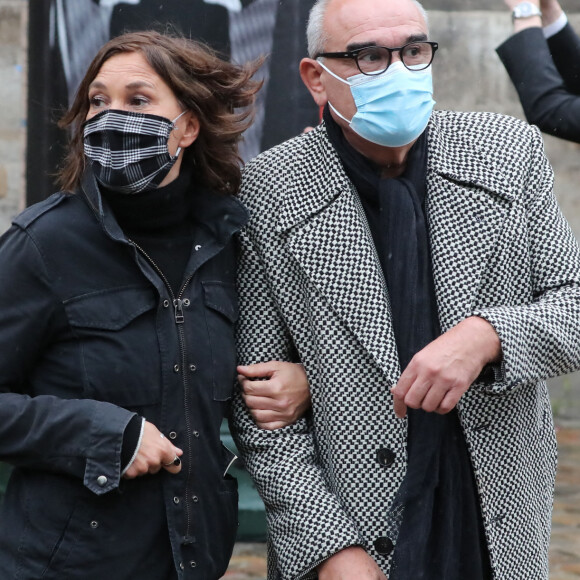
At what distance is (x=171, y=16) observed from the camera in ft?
14.9

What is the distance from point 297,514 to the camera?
2.72 metres

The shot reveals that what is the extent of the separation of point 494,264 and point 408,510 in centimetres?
63

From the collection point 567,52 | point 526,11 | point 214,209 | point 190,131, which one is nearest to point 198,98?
point 190,131

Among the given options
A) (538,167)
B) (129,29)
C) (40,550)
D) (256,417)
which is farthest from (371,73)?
(129,29)

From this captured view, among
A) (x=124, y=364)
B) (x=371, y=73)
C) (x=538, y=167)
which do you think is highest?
(x=371, y=73)

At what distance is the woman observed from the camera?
8.30 ft

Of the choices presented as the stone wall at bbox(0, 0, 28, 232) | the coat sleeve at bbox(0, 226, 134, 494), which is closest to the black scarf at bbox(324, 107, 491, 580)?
the coat sleeve at bbox(0, 226, 134, 494)

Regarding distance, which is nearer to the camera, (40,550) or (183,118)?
(40,550)

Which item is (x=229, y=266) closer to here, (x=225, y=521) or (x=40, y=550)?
(x=225, y=521)

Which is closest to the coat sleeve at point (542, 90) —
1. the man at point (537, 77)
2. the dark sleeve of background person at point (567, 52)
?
the man at point (537, 77)

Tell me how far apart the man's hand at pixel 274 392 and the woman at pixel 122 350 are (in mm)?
17

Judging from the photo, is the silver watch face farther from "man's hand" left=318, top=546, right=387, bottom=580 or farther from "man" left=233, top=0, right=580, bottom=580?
"man's hand" left=318, top=546, right=387, bottom=580

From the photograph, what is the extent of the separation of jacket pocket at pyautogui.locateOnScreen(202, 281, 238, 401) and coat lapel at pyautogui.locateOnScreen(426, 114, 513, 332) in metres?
0.52

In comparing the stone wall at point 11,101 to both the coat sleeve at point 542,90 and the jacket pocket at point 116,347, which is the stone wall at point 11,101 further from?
the jacket pocket at point 116,347
